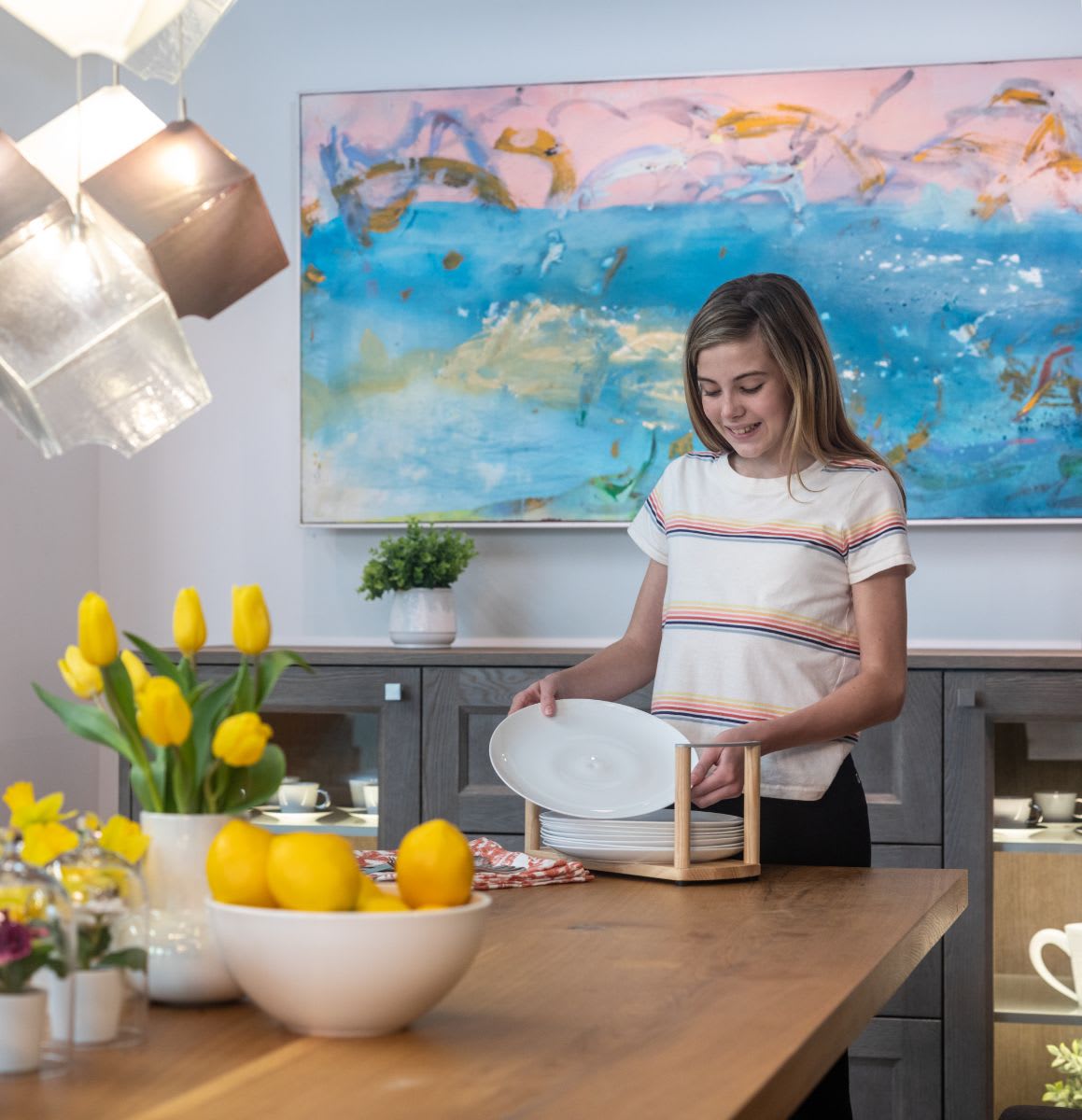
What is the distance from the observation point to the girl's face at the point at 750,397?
6.14ft

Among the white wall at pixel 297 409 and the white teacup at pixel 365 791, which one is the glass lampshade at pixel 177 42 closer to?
the white teacup at pixel 365 791

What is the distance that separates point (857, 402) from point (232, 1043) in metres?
2.35

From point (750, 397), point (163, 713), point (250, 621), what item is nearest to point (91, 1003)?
point (163, 713)

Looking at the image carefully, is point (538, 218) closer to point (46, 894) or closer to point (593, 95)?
point (593, 95)

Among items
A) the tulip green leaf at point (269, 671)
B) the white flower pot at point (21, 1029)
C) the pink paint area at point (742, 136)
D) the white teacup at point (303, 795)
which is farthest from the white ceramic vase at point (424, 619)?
the white flower pot at point (21, 1029)

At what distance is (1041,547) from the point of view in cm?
306

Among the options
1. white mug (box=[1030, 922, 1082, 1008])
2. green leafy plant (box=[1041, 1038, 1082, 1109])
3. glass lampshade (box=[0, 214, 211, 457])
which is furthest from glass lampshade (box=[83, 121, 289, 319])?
green leafy plant (box=[1041, 1038, 1082, 1109])

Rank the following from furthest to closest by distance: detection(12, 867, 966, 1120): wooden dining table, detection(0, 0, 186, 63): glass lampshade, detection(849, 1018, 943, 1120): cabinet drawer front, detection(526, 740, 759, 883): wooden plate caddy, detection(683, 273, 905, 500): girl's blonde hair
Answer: detection(849, 1018, 943, 1120): cabinet drawer front → detection(683, 273, 905, 500): girl's blonde hair → detection(526, 740, 759, 883): wooden plate caddy → detection(0, 0, 186, 63): glass lampshade → detection(12, 867, 966, 1120): wooden dining table

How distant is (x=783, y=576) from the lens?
1.83 metres

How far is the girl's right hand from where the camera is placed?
1.80 meters

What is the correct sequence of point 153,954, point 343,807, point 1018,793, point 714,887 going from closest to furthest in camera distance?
point 153,954 → point 714,887 → point 1018,793 → point 343,807

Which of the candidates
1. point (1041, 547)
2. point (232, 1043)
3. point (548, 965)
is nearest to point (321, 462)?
point (1041, 547)

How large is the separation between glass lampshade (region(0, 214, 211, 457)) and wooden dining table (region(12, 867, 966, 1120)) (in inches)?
24.0

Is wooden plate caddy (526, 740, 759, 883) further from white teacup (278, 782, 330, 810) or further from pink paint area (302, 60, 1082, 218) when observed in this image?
pink paint area (302, 60, 1082, 218)
